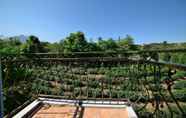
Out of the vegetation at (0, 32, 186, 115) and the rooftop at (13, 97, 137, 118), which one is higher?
the vegetation at (0, 32, 186, 115)

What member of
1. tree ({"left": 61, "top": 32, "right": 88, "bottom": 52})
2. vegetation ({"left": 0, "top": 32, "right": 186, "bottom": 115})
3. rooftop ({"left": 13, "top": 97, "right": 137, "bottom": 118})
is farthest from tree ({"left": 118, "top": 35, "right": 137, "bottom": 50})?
rooftop ({"left": 13, "top": 97, "right": 137, "bottom": 118})

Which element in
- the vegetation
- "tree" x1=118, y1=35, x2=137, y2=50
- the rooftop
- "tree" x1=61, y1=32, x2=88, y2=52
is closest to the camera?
the vegetation

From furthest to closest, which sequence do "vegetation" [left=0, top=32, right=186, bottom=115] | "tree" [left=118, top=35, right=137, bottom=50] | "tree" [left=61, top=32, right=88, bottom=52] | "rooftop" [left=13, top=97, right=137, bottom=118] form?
"tree" [left=118, top=35, right=137, bottom=50] < "tree" [left=61, top=32, right=88, bottom=52] < "rooftop" [left=13, top=97, right=137, bottom=118] < "vegetation" [left=0, top=32, right=186, bottom=115]

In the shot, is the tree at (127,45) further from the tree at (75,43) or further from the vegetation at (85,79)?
the vegetation at (85,79)

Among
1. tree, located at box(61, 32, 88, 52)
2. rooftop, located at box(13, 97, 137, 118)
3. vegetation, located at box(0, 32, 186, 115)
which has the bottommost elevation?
rooftop, located at box(13, 97, 137, 118)

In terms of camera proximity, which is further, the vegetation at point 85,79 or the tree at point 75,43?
the tree at point 75,43

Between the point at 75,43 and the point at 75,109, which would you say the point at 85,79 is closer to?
the point at 75,109

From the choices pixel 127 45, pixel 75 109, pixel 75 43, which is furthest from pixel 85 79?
pixel 127 45

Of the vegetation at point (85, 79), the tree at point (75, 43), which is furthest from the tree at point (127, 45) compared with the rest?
the vegetation at point (85, 79)

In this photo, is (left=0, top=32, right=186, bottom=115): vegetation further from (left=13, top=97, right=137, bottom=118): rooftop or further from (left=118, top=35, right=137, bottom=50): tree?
(left=118, top=35, right=137, bottom=50): tree

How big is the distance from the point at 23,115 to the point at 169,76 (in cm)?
165

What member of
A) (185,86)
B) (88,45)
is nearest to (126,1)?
(185,86)

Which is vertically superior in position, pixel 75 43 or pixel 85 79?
pixel 75 43

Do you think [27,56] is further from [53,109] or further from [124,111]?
[124,111]
